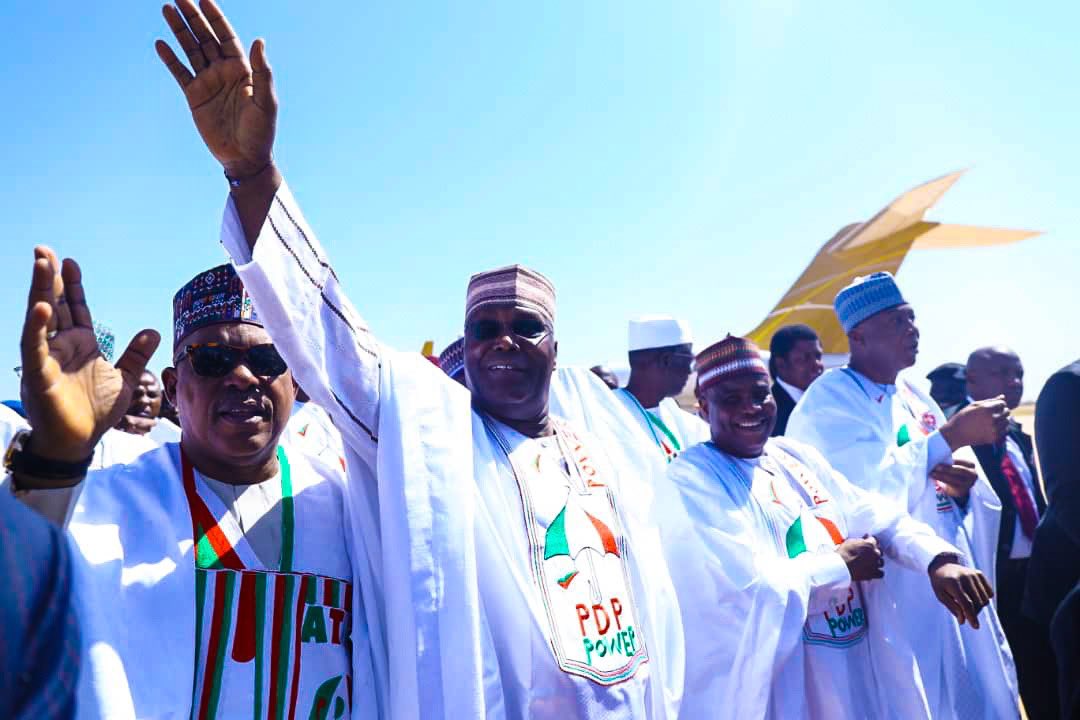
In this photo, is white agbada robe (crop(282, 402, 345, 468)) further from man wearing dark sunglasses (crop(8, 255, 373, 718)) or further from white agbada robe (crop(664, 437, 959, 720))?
white agbada robe (crop(664, 437, 959, 720))

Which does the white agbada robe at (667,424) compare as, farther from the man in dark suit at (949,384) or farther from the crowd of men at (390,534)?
the man in dark suit at (949,384)

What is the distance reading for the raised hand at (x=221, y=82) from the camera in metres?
1.86

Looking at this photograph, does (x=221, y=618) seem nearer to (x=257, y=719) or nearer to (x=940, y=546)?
(x=257, y=719)

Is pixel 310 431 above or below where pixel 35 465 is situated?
above

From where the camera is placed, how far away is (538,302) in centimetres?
287

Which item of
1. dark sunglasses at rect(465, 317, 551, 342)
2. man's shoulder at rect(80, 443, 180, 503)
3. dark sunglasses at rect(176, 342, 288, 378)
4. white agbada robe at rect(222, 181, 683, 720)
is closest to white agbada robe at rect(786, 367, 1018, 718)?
white agbada robe at rect(222, 181, 683, 720)

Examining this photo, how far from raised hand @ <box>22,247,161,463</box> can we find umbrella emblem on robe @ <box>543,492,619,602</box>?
1.28m

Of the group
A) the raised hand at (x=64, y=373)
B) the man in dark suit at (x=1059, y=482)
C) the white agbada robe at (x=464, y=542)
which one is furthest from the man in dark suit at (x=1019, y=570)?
the raised hand at (x=64, y=373)

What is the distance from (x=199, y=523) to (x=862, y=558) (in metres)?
2.58

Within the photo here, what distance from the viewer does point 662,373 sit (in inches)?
239

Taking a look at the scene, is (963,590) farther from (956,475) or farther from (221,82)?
(221,82)

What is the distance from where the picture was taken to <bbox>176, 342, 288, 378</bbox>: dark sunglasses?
7.36 feet

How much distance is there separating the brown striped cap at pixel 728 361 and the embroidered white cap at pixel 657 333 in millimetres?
2409

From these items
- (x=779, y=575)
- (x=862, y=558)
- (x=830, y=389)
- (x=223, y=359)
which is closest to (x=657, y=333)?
(x=830, y=389)
